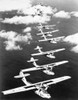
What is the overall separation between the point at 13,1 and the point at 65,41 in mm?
17254

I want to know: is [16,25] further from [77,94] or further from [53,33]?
[77,94]

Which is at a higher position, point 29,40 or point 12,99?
point 29,40

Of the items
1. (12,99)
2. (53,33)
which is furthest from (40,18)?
(12,99)

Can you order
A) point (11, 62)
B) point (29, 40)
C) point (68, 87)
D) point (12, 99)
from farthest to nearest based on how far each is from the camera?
point (29, 40), point (11, 62), point (68, 87), point (12, 99)

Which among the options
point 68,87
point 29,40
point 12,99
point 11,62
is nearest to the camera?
point 12,99

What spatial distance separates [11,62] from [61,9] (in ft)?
52.4

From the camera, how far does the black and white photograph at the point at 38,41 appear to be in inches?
1647

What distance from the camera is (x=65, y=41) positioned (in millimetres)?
49062

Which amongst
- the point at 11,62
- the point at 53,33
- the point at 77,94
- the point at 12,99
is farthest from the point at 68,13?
the point at 12,99

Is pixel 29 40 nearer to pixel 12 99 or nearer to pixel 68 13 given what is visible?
pixel 68 13

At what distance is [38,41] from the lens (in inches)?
1938

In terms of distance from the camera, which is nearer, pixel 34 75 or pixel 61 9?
pixel 34 75

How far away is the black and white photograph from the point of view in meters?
41.8

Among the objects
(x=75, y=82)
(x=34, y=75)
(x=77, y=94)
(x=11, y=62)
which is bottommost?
(x=77, y=94)
